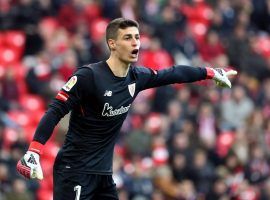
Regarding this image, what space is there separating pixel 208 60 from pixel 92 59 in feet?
8.85

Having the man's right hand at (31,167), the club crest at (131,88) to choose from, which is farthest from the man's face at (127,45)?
the man's right hand at (31,167)

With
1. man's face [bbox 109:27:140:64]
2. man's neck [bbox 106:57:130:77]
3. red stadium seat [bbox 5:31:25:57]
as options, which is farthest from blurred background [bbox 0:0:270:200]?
man's face [bbox 109:27:140:64]

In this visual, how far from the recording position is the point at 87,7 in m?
21.1

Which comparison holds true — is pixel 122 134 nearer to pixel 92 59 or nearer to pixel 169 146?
pixel 169 146

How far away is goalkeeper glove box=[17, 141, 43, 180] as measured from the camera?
28.7 feet

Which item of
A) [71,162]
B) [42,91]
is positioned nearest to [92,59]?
[42,91]

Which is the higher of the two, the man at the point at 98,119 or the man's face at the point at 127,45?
the man's face at the point at 127,45

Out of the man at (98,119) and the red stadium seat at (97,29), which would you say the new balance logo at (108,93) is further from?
the red stadium seat at (97,29)

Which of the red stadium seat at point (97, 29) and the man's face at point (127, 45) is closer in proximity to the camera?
the man's face at point (127, 45)

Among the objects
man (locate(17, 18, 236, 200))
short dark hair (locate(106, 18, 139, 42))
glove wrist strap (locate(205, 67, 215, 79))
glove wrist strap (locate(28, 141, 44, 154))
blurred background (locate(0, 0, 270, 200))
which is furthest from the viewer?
blurred background (locate(0, 0, 270, 200))

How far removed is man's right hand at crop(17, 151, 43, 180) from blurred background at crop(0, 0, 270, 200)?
6.85 metres

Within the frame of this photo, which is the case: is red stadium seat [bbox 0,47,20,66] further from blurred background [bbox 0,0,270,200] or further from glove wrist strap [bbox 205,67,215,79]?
glove wrist strap [bbox 205,67,215,79]

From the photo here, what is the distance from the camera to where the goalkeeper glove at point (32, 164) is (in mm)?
8750

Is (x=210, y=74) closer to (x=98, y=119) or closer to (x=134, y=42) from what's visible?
(x=134, y=42)
